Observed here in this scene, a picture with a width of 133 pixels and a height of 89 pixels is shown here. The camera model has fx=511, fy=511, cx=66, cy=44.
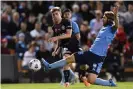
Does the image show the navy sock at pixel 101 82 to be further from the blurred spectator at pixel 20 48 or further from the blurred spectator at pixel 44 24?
the blurred spectator at pixel 44 24

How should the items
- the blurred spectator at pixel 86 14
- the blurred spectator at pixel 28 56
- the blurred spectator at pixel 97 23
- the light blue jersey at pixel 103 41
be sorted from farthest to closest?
1. the blurred spectator at pixel 86 14
2. the blurred spectator at pixel 97 23
3. the blurred spectator at pixel 28 56
4. the light blue jersey at pixel 103 41

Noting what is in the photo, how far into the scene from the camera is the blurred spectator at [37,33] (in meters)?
20.9

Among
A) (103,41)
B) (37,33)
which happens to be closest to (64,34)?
(103,41)

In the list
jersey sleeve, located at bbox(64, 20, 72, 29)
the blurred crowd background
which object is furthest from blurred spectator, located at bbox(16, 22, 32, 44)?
jersey sleeve, located at bbox(64, 20, 72, 29)

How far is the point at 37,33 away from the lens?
21.2 metres

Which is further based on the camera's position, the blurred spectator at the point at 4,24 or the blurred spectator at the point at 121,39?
the blurred spectator at the point at 4,24

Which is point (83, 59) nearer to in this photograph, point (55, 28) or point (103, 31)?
point (103, 31)

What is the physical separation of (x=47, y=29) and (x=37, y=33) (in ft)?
2.06

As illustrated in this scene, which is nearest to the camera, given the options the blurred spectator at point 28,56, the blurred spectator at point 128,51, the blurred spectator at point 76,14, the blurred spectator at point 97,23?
the blurred spectator at point 28,56

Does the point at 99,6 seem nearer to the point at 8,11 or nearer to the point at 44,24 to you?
the point at 44,24

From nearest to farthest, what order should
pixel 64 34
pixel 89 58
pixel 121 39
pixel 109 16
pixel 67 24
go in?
pixel 89 58 < pixel 109 16 < pixel 64 34 < pixel 67 24 < pixel 121 39

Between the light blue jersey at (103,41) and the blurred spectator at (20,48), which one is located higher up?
the blurred spectator at (20,48)

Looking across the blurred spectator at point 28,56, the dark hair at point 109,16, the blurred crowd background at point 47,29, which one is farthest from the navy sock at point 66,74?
the blurred spectator at point 28,56

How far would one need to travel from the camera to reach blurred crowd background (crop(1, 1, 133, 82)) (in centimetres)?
1986
